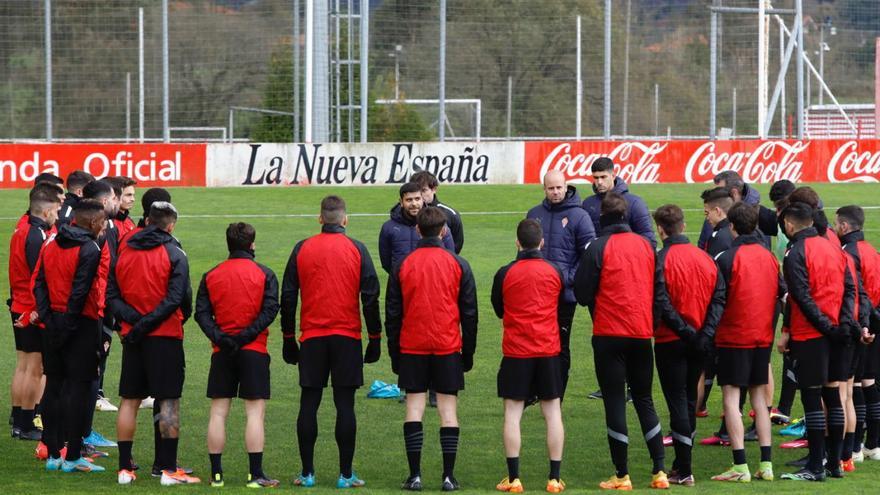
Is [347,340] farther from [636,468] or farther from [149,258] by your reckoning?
[636,468]

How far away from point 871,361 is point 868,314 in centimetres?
51

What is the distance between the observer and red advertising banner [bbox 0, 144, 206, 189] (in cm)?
2883

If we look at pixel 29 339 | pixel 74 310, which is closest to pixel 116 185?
pixel 29 339

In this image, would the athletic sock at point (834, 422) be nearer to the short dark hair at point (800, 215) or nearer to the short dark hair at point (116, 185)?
the short dark hair at point (800, 215)

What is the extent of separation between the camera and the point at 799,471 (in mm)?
9648

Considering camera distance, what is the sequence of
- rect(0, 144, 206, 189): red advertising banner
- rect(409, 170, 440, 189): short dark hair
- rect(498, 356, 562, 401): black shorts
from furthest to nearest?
rect(0, 144, 206, 189): red advertising banner → rect(409, 170, 440, 189): short dark hair → rect(498, 356, 562, 401): black shorts

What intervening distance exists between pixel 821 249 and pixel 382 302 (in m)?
9.81

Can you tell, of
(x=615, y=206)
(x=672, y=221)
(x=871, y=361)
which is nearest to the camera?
(x=615, y=206)

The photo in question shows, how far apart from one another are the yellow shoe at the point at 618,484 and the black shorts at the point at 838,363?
1.71 metres

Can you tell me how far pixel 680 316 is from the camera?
9555 mm

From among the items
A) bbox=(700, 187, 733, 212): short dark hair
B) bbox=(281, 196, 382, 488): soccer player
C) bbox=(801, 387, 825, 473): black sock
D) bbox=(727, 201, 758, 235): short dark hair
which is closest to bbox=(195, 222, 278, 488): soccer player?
bbox=(281, 196, 382, 488): soccer player

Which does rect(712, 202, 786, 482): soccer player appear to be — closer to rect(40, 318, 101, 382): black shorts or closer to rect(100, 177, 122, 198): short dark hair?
rect(40, 318, 101, 382): black shorts

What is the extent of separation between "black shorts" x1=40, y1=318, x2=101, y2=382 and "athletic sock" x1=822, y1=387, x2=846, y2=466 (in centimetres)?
537

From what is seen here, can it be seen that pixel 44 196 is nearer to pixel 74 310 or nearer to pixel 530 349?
pixel 74 310
